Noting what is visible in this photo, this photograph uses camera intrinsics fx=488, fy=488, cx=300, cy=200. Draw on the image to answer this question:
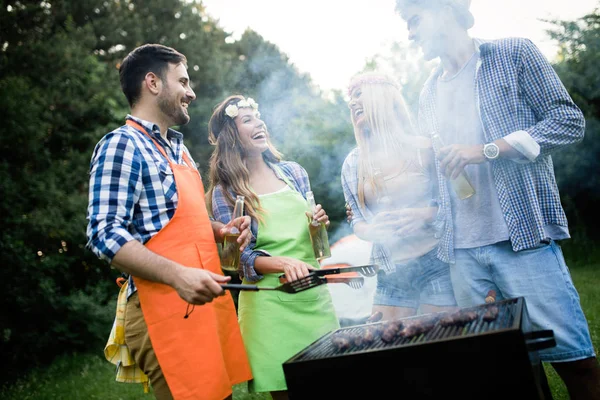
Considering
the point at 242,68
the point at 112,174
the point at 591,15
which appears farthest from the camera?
the point at 242,68

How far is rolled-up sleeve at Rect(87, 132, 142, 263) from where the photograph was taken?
2.21 metres

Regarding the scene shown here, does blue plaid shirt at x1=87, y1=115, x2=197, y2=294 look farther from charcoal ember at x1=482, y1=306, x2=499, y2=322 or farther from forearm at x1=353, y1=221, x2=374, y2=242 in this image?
charcoal ember at x1=482, y1=306, x2=499, y2=322

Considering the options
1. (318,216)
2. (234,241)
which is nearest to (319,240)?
(318,216)

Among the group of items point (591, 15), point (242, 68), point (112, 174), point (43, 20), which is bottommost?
point (112, 174)

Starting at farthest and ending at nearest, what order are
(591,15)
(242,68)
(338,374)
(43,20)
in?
(242,68)
(43,20)
(591,15)
(338,374)

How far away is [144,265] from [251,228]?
33.9 inches

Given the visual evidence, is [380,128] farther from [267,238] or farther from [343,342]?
[343,342]

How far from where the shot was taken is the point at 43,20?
40.5ft

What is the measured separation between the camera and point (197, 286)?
212cm

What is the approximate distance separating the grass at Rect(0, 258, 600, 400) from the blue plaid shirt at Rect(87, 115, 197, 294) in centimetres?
312

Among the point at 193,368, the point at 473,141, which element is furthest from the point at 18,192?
the point at 473,141

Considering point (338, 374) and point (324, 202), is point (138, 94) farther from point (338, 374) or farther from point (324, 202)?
point (324, 202)

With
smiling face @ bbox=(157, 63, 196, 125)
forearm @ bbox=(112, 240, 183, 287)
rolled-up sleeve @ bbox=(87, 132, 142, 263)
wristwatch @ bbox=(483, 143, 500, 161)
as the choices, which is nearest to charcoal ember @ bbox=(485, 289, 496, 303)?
wristwatch @ bbox=(483, 143, 500, 161)

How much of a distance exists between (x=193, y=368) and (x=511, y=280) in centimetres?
163
